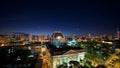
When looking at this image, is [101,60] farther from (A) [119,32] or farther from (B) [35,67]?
(A) [119,32]

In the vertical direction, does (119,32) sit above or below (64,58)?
above

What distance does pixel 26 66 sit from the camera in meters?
24.6

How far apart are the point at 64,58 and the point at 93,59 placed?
22.5ft

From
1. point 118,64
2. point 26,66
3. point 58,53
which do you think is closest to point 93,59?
point 118,64

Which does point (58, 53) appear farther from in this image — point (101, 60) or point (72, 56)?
→ point (101, 60)

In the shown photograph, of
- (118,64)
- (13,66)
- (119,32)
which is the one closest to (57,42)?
(13,66)

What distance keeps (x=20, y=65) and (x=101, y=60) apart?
59.7 feet

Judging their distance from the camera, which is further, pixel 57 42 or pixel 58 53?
pixel 57 42

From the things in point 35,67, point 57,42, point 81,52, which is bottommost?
point 35,67

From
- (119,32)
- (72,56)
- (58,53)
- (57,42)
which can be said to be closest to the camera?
(58,53)

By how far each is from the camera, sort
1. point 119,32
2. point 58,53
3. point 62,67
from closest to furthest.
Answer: point 62,67, point 58,53, point 119,32

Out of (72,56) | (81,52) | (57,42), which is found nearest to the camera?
(72,56)

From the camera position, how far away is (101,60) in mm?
26625

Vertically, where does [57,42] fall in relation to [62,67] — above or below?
above
